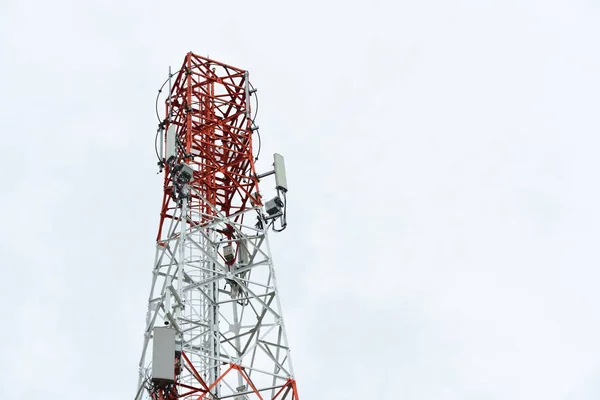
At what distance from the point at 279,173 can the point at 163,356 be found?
37.0ft

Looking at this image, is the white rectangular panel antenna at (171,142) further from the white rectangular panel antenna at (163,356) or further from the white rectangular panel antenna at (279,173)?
the white rectangular panel antenna at (163,356)

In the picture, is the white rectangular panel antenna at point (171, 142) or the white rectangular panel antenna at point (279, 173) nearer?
the white rectangular panel antenna at point (171, 142)

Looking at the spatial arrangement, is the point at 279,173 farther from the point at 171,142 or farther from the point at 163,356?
the point at 163,356

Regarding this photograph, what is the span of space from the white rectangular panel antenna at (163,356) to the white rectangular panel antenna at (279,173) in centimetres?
988

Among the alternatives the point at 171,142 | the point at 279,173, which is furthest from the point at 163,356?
the point at 279,173

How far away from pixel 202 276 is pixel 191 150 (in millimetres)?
6032

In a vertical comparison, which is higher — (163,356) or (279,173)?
(279,173)

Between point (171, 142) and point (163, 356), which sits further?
point (171, 142)

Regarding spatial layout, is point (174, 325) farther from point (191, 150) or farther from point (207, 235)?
point (191, 150)

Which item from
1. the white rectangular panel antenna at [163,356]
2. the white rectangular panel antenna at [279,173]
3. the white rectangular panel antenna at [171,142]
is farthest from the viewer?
the white rectangular panel antenna at [279,173]

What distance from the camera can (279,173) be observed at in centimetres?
4119

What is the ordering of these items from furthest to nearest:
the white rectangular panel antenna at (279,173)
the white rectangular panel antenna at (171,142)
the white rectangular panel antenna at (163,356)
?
the white rectangular panel antenna at (279,173) → the white rectangular panel antenna at (171,142) → the white rectangular panel antenna at (163,356)

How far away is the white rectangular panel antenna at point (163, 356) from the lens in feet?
106

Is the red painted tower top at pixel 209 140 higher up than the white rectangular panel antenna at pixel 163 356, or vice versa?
the red painted tower top at pixel 209 140
